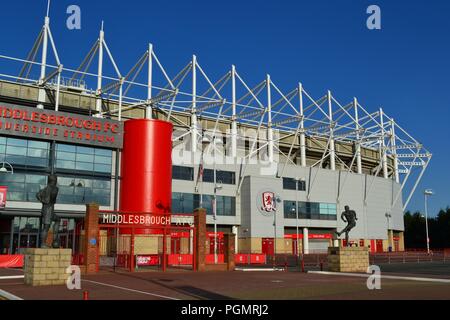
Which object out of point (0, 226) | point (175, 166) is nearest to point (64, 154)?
point (0, 226)

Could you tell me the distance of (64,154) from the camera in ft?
170

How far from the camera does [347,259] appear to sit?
31.5 metres

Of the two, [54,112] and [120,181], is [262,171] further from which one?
[54,112]

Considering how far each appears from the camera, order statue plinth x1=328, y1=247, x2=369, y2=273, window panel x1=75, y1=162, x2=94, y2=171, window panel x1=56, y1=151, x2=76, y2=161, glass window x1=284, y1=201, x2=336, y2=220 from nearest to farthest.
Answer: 1. statue plinth x1=328, y1=247, x2=369, y2=273
2. window panel x1=56, y1=151, x2=76, y2=161
3. window panel x1=75, y1=162, x2=94, y2=171
4. glass window x1=284, y1=201, x2=336, y2=220

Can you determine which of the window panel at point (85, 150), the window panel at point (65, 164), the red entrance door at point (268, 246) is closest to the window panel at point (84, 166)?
the window panel at point (65, 164)

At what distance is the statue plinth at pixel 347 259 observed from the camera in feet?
102

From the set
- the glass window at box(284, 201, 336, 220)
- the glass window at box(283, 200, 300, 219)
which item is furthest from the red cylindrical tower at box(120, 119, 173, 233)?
the glass window at box(284, 201, 336, 220)

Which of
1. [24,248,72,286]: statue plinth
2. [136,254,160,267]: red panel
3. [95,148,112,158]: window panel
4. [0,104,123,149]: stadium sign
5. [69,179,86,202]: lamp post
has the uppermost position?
[0,104,123,149]: stadium sign

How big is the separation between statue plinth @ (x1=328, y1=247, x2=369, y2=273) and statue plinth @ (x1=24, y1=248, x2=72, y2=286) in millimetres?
16744

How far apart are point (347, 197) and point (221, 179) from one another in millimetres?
25059

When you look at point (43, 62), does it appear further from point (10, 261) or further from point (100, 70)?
point (10, 261)

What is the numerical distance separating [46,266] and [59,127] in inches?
1258

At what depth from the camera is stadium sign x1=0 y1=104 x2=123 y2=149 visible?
48.2m

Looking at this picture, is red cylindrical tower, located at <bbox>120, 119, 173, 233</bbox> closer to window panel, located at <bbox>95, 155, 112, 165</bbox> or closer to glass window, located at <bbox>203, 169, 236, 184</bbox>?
window panel, located at <bbox>95, 155, 112, 165</bbox>
